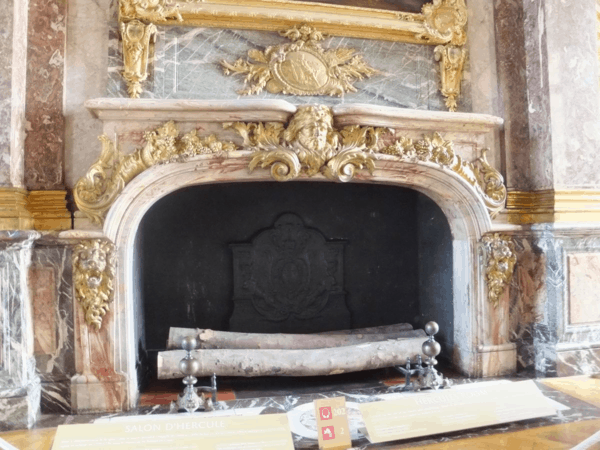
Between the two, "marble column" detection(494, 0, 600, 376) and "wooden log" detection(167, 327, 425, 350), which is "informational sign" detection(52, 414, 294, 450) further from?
"marble column" detection(494, 0, 600, 376)

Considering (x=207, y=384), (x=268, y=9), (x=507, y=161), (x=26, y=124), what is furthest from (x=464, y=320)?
(x=26, y=124)

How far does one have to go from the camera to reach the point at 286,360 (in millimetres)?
3686

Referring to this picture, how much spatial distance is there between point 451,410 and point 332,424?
29.2 inches

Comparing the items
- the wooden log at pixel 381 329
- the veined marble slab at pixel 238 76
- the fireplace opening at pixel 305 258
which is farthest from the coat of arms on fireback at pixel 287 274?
the veined marble slab at pixel 238 76

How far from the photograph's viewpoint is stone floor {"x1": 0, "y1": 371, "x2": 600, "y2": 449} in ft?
9.14

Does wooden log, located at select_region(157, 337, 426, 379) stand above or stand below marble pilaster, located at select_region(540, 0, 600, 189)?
below

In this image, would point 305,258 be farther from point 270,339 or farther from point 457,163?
point 457,163

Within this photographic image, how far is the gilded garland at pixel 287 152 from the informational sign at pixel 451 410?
1497 millimetres

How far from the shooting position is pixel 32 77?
3270 millimetres

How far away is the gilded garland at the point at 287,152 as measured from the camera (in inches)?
129

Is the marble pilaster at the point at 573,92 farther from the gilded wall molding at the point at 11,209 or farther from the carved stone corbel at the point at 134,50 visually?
the gilded wall molding at the point at 11,209

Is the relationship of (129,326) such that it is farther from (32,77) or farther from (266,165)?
(32,77)

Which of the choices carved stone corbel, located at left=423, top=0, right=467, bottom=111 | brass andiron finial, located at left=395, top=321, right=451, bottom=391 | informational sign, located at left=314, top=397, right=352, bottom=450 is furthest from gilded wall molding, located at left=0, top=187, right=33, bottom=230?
carved stone corbel, located at left=423, top=0, right=467, bottom=111

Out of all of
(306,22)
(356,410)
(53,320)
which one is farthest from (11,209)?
(356,410)
